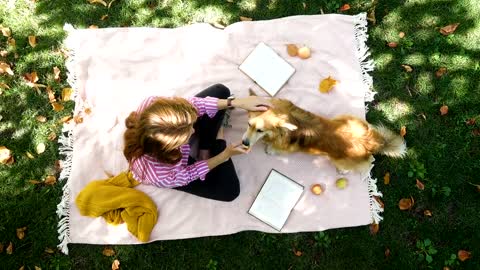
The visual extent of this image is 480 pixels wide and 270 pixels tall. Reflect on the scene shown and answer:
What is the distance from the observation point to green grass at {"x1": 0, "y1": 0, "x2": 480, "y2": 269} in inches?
183

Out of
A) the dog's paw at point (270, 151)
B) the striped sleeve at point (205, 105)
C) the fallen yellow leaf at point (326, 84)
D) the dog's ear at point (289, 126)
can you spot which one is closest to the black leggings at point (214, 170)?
the striped sleeve at point (205, 105)

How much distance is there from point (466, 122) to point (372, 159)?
1402 millimetres

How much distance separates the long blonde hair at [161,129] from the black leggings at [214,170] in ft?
3.20

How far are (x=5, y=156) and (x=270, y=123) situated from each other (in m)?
3.30

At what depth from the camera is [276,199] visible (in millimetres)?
4680

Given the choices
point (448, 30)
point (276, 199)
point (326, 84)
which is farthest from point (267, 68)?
point (448, 30)

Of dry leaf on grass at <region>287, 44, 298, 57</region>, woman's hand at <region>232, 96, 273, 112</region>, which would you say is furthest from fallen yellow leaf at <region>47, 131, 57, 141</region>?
dry leaf on grass at <region>287, 44, 298, 57</region>

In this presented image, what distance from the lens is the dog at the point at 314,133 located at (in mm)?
3986

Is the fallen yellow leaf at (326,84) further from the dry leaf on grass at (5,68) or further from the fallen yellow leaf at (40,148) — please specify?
the dry leaf on grass at (5,68)

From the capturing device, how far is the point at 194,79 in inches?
198

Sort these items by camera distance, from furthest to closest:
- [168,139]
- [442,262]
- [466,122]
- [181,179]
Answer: [466,122], [442,262], [181,179], [168,139]

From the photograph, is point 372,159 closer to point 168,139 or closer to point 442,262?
point 442,262

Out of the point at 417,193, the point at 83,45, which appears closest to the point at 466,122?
the point at 417,193

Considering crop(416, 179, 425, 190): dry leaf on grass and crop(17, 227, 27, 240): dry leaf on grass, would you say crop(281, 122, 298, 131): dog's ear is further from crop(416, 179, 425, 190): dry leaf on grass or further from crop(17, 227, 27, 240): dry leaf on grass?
crop(17, 227, 27, 240): dry leaf on grass
